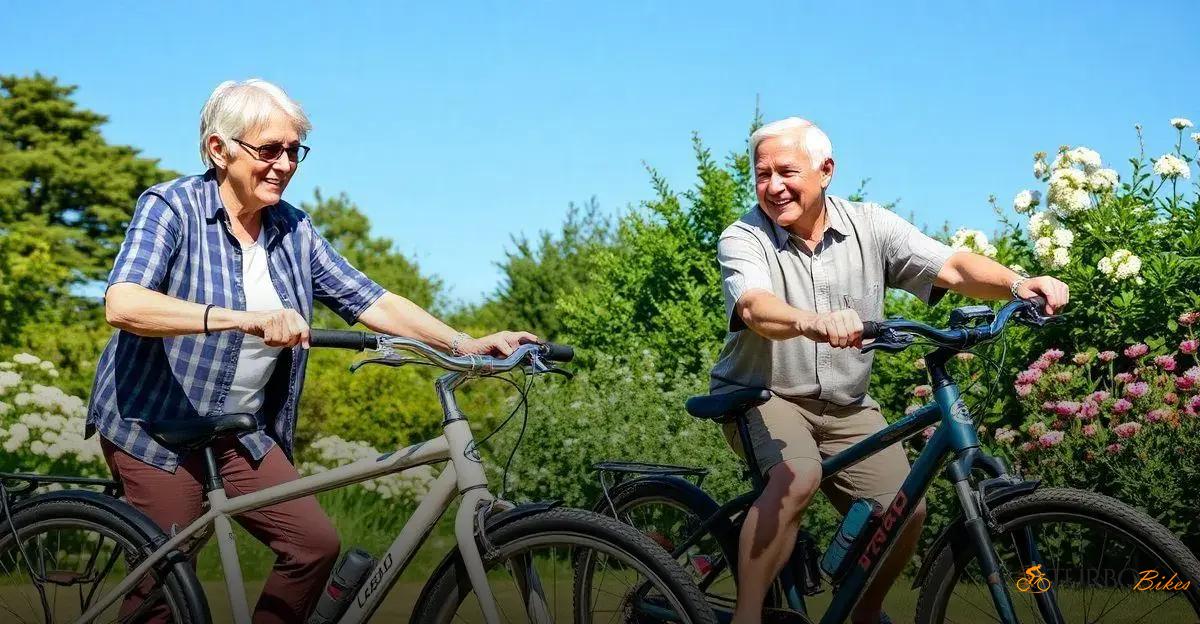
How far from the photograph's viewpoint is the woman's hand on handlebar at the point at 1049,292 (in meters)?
3.30

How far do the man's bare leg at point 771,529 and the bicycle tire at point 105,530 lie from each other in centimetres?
145

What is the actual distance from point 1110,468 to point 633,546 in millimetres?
3840

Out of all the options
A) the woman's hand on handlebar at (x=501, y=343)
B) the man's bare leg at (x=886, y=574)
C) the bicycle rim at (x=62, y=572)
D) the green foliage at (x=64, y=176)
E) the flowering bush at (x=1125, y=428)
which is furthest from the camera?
the green foliage at (x=64, y=176)

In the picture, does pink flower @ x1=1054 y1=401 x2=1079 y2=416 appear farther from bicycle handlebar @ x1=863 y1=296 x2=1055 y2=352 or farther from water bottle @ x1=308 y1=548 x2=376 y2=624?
water bottle @ x1=308 y1=548 x2=376 y2=624

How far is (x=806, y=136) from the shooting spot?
11.9 ft

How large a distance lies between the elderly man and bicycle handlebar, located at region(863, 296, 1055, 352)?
30 centimetres

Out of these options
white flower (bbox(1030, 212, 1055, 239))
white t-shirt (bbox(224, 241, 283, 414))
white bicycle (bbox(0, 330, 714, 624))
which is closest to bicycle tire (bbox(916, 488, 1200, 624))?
white bicycle (bbox(0, 330, 714, 624))

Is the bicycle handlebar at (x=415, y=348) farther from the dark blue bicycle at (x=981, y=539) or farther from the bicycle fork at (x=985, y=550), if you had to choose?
the bicycle fork at (x=985, y=550)

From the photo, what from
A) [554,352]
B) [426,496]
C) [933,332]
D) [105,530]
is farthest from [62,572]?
[933,332]

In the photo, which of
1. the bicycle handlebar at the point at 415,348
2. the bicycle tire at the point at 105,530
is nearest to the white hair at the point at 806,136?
the bicycle handlebar at the point at 415,348

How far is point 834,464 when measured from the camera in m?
3.64

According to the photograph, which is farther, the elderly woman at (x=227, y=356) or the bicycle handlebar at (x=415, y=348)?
the elderly woman at (x=227, y=356)

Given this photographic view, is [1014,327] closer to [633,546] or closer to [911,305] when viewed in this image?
[911,305]

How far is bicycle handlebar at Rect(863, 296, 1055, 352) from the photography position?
3.03m
